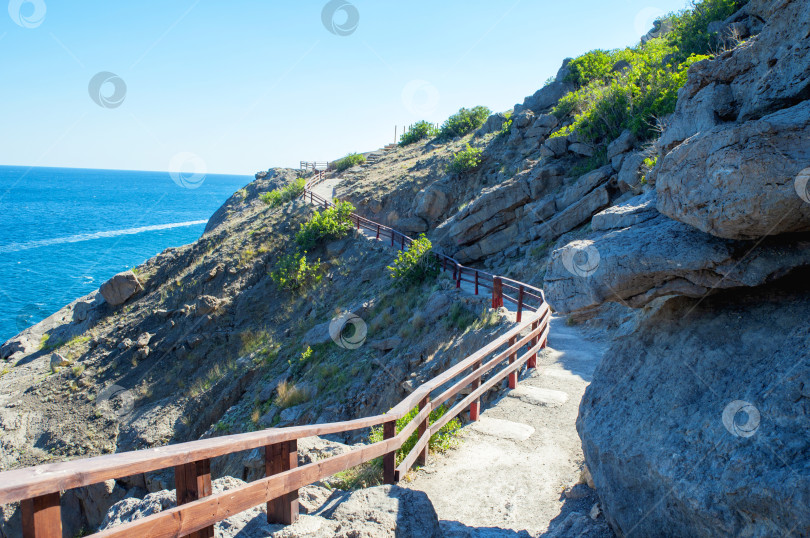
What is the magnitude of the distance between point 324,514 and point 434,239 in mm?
20364

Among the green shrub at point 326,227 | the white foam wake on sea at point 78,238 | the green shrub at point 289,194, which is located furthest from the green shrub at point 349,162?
the white foam wake on sea at point 78,238

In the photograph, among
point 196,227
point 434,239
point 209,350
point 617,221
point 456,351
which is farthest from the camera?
point 196,227

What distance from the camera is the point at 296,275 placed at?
24172 millimetres

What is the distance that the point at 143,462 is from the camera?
271 centimetres

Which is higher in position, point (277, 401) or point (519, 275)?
point (519, 275)

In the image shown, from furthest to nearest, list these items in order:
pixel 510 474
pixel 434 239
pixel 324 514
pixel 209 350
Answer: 1. pixel 434 239
2. pixel 209 350
3. pixel 510 474
4. pixel 324 514

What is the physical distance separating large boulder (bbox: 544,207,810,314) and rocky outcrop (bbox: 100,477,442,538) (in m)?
2.28

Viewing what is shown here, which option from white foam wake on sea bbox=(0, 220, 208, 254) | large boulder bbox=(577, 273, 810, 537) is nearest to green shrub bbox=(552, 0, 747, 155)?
large boulder bbox=(577, 273, 810, 537)

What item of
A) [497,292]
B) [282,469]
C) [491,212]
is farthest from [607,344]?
[491,212]

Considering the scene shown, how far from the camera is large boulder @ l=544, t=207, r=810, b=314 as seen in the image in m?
4.01

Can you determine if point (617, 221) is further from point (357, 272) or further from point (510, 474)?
point (357, 272)

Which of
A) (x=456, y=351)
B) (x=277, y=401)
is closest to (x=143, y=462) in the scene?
(x=456, y=351)

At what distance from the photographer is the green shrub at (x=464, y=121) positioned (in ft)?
132

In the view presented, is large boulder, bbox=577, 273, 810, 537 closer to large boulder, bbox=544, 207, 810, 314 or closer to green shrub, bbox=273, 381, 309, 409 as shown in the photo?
large boulder, bbox=544, 207, 810, 314
